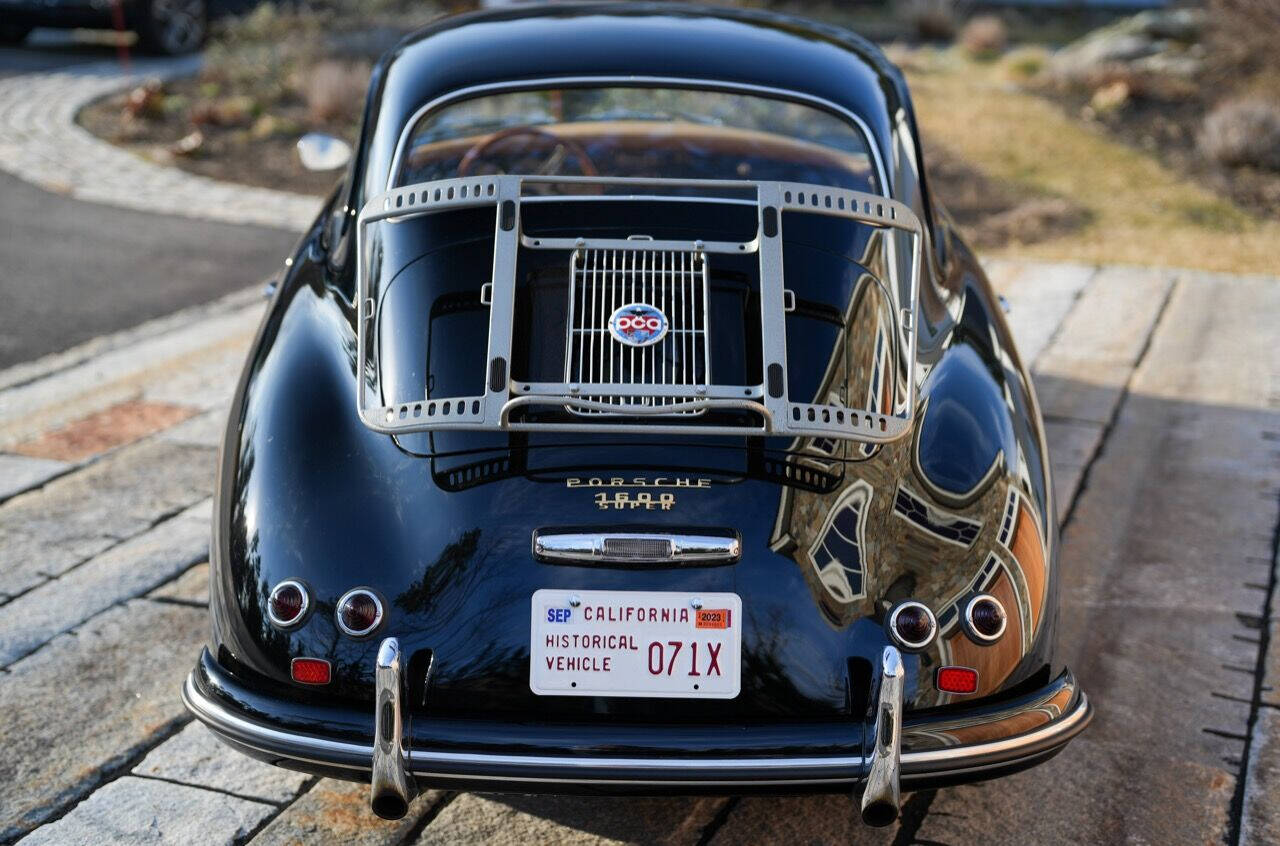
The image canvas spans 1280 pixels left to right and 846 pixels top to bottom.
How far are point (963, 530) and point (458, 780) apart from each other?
1149 millimetres

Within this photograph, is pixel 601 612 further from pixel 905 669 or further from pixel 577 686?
pixel 905 669

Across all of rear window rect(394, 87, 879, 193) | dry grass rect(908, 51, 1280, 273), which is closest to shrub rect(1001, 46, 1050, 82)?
dry grass rect(908, 51, 1280, 273)

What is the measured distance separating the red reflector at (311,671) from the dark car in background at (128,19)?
12.1 meters

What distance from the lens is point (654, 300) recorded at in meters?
3.02

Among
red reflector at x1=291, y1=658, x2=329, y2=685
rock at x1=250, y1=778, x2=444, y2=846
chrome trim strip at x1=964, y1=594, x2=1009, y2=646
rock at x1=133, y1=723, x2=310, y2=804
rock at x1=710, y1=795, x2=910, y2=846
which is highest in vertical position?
chrome trim strip at x1=964, y1=594, x2=1009, y2=646

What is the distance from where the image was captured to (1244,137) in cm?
998

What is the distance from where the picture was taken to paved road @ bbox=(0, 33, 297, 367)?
270 inches

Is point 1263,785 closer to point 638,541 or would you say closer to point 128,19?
point 638,541

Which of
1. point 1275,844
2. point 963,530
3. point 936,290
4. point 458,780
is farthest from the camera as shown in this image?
point 936,290

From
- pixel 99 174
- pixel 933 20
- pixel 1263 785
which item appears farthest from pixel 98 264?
pixel 933 20

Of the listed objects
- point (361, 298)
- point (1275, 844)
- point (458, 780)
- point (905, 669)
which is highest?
point (361, 298)

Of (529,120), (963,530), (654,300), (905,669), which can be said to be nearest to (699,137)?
(529,120)

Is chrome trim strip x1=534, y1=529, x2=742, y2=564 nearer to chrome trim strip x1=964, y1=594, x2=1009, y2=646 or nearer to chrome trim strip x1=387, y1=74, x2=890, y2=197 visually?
chrome trim strip x1=964, y1=594, x2=1009, y2=646

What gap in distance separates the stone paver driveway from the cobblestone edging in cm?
285
